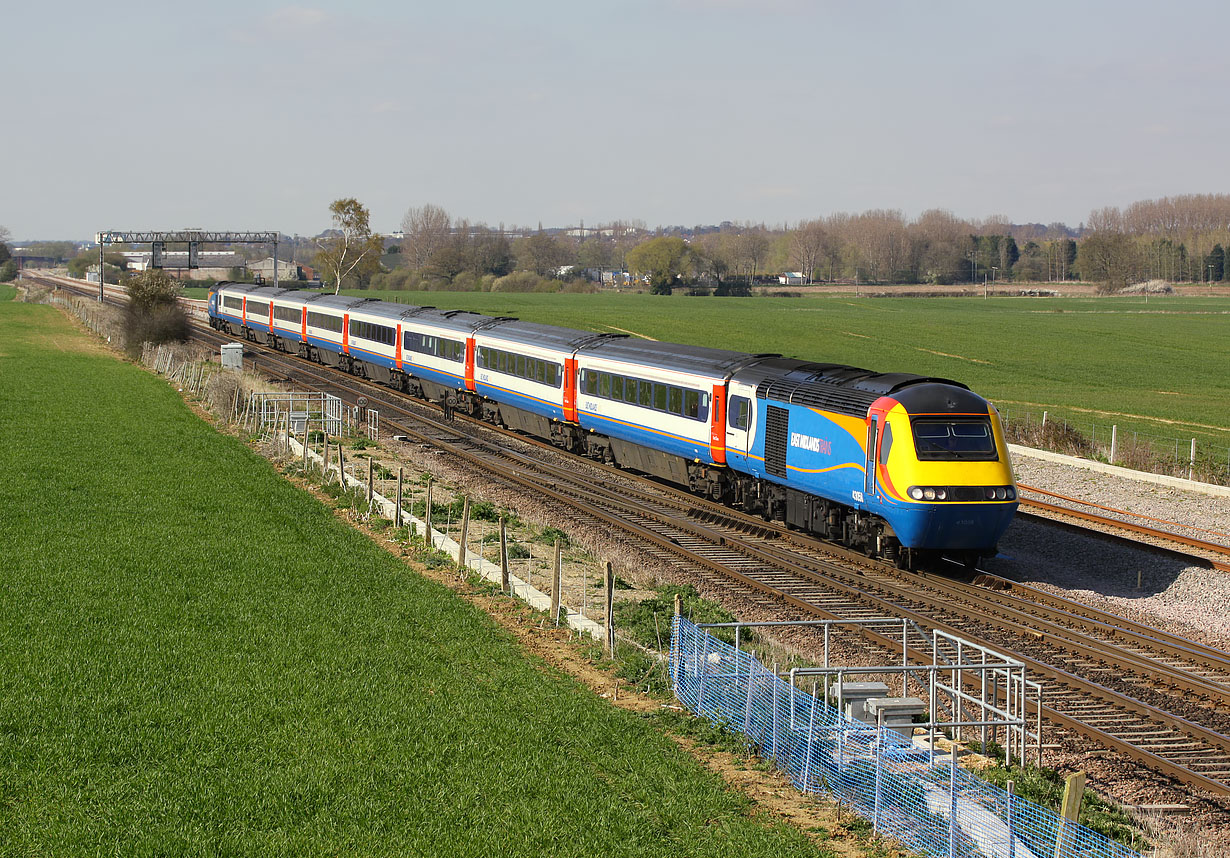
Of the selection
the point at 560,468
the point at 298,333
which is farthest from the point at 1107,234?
the point at 560,468

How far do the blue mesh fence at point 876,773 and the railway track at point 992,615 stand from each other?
346 centimetres

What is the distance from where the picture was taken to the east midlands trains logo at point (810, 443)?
2269 centimetres

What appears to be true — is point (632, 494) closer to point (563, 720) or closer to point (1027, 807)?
point (563, 720)

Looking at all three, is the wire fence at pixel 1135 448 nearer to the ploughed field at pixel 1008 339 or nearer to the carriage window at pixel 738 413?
the ploughed field at pixel 1008 339

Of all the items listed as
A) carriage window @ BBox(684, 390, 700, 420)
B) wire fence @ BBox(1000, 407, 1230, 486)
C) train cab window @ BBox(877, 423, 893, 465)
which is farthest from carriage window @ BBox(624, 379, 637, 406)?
wire fence @ BBox(1000, 407, 1230, 486)

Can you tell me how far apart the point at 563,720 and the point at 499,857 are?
3.64 meters

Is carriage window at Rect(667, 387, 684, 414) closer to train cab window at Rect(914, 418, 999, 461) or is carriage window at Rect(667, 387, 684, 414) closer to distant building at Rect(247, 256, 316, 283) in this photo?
train cab window at Rect(914, 418, 999, 461)

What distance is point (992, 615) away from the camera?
19062mm

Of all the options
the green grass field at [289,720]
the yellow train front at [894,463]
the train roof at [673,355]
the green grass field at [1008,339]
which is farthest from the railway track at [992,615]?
the green grass field at [1008,339]

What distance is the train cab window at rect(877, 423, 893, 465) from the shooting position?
68.4 feet

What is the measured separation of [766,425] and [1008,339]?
243 feet

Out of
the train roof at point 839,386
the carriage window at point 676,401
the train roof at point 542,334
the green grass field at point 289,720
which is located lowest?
the green grass field at point 289,720

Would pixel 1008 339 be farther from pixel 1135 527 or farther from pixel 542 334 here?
pixel 1135 527

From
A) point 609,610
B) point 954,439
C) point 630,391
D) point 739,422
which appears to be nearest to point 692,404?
point 739,422
